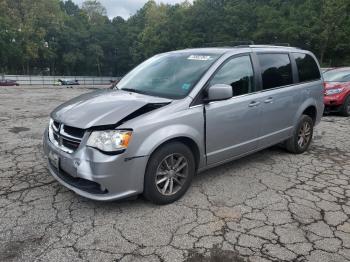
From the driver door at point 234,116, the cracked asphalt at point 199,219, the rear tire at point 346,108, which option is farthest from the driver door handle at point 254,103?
the rear tire at point 346,108

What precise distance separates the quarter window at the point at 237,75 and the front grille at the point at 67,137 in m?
1.70

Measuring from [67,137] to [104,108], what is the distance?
1.64 ft

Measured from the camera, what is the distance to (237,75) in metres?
4.40

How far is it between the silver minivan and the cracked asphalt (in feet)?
1.02

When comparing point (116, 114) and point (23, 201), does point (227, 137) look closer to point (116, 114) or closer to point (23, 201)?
point (116, 114)

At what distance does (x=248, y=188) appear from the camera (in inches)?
167

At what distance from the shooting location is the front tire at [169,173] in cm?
347

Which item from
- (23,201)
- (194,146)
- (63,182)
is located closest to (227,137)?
(194,146)

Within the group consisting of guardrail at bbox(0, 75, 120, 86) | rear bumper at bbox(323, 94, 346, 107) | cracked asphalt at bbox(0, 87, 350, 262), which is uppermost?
guardrail at bbox(0, 75, 120, 86)

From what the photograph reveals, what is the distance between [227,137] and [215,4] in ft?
180

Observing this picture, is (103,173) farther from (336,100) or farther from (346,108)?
(346,108)

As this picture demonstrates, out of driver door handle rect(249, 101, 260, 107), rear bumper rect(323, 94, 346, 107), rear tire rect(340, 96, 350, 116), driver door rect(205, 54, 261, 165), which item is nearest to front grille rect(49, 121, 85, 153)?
driver door rect(205, 54, 261, 165)

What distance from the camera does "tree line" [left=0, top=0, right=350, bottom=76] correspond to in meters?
32.5

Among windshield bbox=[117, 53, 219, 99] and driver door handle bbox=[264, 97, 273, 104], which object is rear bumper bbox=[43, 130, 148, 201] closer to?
windshield bbox=[117, 53, 219, 99]
